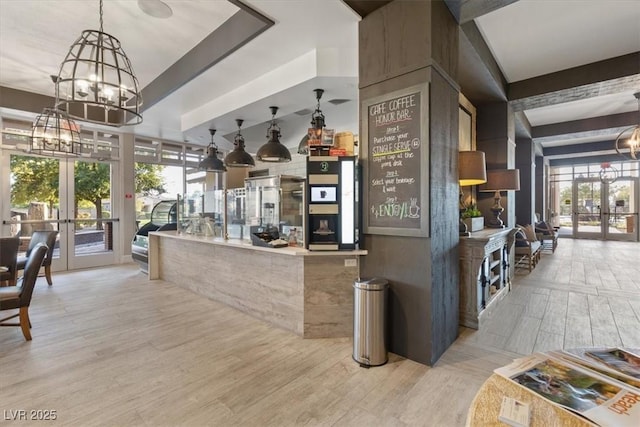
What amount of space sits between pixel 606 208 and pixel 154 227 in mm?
14556

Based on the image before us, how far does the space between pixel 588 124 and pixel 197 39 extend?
8.85 meters

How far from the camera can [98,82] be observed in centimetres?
202

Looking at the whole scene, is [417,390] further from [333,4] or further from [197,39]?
[197,39]

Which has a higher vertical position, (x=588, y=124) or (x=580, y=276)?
(x=588, y=124)

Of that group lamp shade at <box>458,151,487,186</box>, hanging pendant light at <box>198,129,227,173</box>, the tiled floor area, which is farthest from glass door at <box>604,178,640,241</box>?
hanging pendant light at <box>198,129,227,173</box>

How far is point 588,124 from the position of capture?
24.3 feet

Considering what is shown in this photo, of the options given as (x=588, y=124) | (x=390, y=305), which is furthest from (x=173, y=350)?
(x=588, y=124)

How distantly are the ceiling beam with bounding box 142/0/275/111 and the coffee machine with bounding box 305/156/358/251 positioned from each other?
1.54m

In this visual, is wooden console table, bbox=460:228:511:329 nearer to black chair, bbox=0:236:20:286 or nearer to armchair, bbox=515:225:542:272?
armchair, bbox=515:225:542:272

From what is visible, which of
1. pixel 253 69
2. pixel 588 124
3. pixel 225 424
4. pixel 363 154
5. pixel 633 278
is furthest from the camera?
pixel 588 124

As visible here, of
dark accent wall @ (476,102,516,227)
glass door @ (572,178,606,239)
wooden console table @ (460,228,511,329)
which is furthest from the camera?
glass door @ (572,178,606,239)

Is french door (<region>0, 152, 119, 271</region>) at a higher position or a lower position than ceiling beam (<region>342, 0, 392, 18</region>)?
lower

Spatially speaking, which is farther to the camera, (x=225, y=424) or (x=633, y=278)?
(x=633, y=278)

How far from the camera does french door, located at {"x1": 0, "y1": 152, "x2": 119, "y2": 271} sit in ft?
19.6
